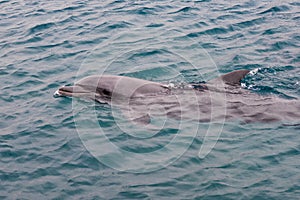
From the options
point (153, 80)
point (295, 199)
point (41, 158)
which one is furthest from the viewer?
point (153, 80)

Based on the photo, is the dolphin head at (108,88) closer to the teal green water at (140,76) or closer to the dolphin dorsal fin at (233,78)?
the teal green water at (140,76)

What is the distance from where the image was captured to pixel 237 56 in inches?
599

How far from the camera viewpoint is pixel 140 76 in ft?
46.2

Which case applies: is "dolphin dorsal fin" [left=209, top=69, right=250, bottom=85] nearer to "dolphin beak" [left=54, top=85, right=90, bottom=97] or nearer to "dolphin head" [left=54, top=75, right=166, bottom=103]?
"dolphin head" [left=54, top=75, right=166, bottom=103]

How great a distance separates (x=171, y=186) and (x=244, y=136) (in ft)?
8.35

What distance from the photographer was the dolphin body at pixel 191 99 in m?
11.3

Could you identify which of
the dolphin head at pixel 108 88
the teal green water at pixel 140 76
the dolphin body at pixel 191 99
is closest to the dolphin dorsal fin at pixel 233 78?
the dolphin body at pixel 191 99

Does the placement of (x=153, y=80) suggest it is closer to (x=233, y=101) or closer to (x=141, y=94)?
(x=141, y=94)

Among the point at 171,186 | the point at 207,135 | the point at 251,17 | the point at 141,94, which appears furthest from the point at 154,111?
the point at 251,17

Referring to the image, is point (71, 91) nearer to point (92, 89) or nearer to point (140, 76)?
point (92, 89)

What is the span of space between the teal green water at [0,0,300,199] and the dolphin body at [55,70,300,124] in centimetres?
43

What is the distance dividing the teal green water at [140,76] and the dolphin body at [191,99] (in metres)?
0.43

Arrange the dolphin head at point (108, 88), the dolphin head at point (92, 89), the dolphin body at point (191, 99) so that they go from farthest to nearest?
the dolphin head at point (92, 89) < the dolphin head at point (108, 88) < the dolphin body at point (191, 99)

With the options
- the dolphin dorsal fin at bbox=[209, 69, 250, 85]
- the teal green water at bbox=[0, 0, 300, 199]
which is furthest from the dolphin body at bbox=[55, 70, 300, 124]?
the teal green water at bbox=[0, 0, 300, 199]
